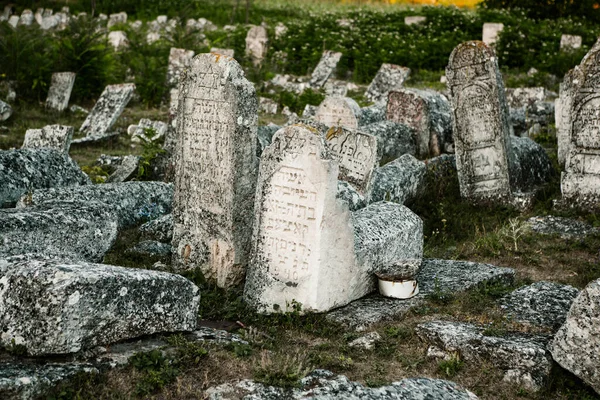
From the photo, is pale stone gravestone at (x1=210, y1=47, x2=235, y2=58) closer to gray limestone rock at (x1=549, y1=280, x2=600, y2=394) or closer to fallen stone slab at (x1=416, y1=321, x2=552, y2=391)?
fallen stone slab at (x1=416, y1=321, x2=552, y2=391)

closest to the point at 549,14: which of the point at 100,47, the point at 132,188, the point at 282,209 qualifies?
the point at 100,47

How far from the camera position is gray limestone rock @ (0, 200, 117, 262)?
24.1ft

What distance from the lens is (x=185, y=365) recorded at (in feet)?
19.8

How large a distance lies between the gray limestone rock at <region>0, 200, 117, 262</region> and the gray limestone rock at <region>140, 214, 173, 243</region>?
1438mm

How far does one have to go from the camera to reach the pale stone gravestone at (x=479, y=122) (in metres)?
11.8

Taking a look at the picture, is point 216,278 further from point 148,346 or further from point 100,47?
point 100,47

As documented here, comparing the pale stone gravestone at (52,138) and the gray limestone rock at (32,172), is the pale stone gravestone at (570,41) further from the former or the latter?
the gray limestone rock at (32,172)

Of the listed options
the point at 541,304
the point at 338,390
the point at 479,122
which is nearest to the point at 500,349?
the point at 541,304

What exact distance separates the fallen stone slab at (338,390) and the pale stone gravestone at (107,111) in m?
11.0

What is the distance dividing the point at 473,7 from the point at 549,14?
552 centimetres

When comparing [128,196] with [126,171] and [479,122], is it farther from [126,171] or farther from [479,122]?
[479,122]

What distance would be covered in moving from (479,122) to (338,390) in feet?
23.7

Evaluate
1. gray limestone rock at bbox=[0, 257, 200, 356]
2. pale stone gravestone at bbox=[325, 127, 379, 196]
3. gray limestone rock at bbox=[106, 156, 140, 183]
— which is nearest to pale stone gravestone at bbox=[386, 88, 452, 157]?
pale stone gravestone at bbox=[325, 127, 379, 196]

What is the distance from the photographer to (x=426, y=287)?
8164 millimetres
